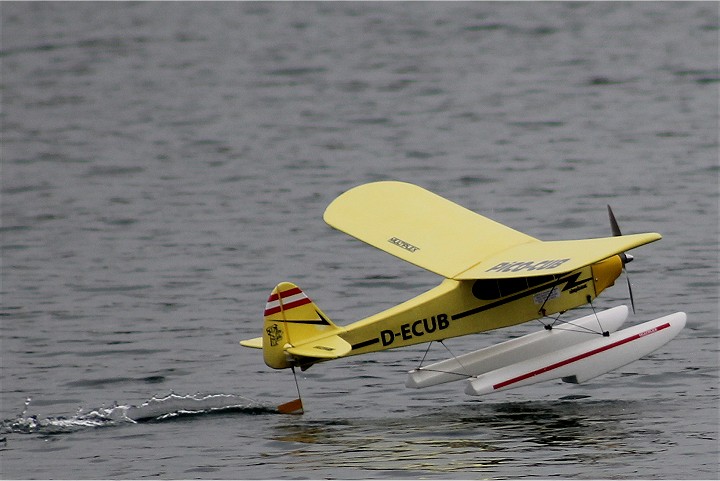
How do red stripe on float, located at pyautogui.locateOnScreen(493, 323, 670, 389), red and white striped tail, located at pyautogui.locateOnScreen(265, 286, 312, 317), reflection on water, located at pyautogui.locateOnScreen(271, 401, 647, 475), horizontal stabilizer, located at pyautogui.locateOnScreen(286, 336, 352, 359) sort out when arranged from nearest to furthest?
reflection on water, located at pyautogui.locateOnScreen(271, 401, 647, 475), horizontal stabilizer, located at pyautogui.locateOnScreen(286, 336, 352, 359), red and white striped tail, located at pyautogui.locateOnScreen(265, 286, 312, 317), red stripe on float, located at pyautogui.locateOnScreen(493, 323, 670, 389)

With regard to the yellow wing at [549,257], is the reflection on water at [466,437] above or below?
below

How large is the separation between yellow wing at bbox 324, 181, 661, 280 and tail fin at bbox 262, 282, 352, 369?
1822 millimetres

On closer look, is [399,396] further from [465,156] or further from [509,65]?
[509,65]

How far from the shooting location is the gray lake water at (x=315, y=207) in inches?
664

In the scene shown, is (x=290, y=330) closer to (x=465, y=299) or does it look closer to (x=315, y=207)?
(x=465, y=299)

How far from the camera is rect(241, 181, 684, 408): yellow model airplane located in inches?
665

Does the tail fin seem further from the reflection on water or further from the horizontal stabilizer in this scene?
the reflection on water

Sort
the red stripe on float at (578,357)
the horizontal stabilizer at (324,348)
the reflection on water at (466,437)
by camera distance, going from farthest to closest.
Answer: the red stripe on float at (578,357)
the horizontal stabilizer at (324,348)
the reflection on water at (466,437)

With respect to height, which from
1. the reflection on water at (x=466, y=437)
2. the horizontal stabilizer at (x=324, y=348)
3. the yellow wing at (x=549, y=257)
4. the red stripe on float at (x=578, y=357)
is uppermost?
the yellow wing at (x=549, y=257)

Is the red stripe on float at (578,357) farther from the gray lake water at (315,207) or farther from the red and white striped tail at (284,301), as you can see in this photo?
the red and white striped tail at (284,301)

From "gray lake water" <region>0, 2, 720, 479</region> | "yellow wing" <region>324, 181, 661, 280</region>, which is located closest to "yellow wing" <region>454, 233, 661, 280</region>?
"yellow wing" <region>324, 181, 661, 280</region>

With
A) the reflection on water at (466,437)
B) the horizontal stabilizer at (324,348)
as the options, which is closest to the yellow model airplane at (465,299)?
the horizontal stabilizer at (324,348)

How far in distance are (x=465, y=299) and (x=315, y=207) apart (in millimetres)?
15149

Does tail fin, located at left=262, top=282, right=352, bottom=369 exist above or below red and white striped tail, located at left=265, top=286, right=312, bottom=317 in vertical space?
below
